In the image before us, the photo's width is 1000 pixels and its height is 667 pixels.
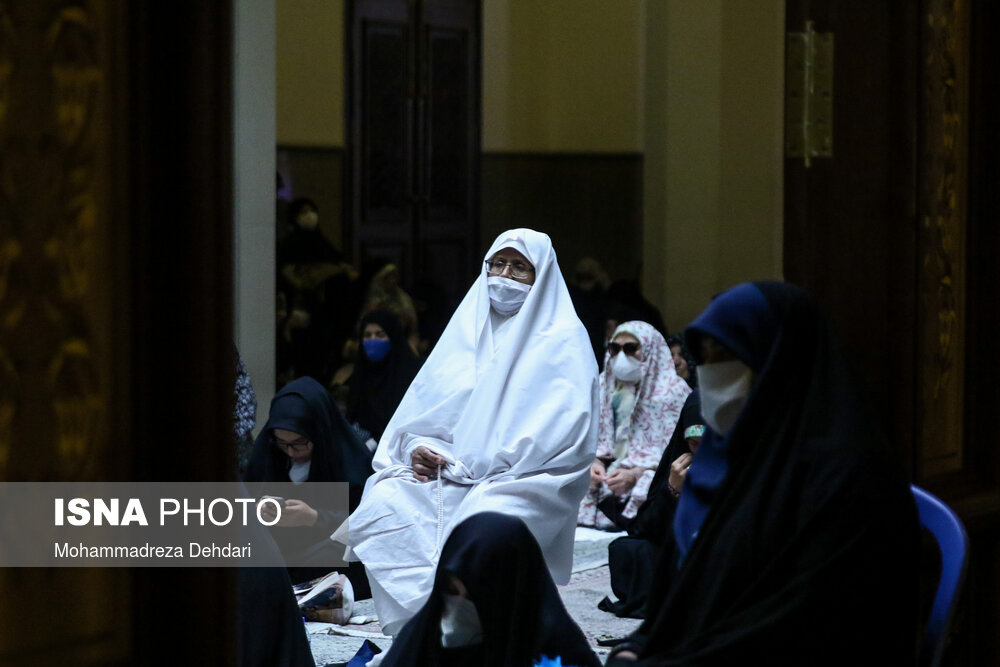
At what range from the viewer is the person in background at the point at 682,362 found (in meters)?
5.75

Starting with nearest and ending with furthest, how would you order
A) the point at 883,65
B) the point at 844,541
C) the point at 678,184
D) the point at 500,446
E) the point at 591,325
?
the point at 844,541, the point at 883,65, the point at 500,446, the point at 591,325, the point at 678,184

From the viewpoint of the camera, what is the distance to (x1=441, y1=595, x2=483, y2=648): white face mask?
102 inches

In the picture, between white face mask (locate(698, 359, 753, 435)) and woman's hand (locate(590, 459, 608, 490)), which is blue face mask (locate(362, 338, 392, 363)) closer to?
woman's hand (locate(590, 459, 608, 490))

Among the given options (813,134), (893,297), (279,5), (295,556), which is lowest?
(295,556)

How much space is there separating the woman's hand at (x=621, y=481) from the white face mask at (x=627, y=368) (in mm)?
442

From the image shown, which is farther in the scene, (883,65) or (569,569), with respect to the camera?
(569,569)

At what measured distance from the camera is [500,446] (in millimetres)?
3830

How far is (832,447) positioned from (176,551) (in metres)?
0.81

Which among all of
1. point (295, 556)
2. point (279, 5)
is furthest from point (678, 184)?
point (295, 556)

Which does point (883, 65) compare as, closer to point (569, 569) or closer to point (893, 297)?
point (893, 297)

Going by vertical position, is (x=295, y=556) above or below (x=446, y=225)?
below

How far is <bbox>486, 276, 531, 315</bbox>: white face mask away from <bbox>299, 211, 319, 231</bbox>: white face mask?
380cm

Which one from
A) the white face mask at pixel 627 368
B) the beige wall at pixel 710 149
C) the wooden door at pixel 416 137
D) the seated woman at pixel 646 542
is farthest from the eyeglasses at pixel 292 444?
the wooden door at pixel 416 137

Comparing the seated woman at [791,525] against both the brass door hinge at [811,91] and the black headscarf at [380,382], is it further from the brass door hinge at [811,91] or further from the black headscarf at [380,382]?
the black headscarf at [380,382]
